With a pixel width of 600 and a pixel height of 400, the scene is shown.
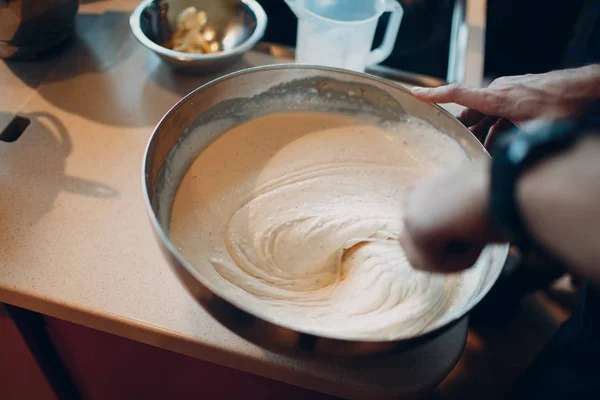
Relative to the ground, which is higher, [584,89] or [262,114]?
[584,89]

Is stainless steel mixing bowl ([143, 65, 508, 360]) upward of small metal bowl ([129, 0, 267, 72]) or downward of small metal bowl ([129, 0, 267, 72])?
downward

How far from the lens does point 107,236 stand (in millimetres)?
801

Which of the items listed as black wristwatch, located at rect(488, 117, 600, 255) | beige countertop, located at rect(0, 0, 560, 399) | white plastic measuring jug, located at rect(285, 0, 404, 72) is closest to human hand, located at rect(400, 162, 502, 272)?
black wristwatch, located at rect(488, 117, 600, 255)

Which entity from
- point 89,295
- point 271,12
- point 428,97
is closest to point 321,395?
point 89,295

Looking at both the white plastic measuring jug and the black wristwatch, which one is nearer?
the black wristwatch

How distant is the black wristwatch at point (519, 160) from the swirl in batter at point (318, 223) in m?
0.20

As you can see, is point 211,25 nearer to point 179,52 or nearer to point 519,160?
point 179,52

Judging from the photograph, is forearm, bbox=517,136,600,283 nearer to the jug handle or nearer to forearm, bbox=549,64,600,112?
forearm, bbox=549,64,600,112

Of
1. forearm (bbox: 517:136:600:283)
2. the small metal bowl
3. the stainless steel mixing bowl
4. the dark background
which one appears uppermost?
forearm (bbox: 517:136:600:283)

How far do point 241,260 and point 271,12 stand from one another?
86cm

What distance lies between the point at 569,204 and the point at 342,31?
2.35 feet

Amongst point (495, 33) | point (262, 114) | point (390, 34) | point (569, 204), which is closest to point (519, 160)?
point (569, 204)

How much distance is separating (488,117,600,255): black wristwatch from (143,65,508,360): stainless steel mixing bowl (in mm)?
194

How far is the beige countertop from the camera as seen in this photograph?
0.71 m
